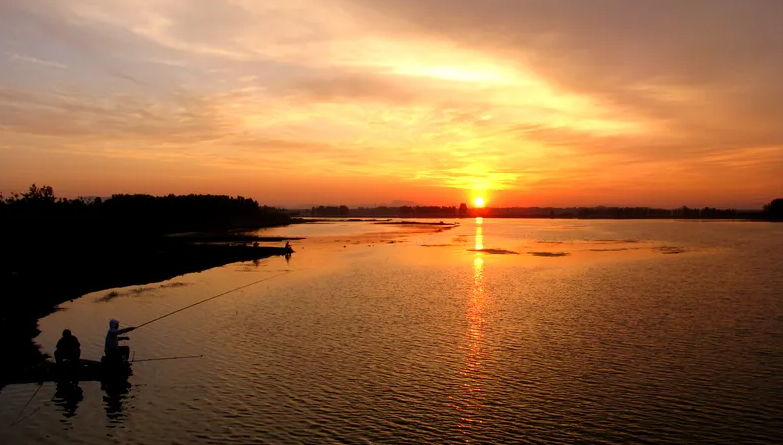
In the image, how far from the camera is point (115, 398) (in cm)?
2317

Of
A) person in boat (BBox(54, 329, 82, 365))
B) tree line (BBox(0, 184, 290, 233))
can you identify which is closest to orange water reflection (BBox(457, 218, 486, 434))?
person in boat (BBox(54, 329, 82, 365))

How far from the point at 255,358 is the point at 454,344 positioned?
39.8ft

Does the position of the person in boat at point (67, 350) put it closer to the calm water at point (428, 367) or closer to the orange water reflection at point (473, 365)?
the calm water at point (428, 367)

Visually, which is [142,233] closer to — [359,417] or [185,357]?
[185,357]

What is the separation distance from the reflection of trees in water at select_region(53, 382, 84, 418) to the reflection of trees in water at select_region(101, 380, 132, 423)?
3.40 feet

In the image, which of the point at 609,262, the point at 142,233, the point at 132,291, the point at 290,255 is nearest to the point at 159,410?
the point at 132,291

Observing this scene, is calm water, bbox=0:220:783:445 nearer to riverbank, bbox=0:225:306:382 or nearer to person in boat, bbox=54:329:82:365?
person in boat, bbox=54:329:82:365

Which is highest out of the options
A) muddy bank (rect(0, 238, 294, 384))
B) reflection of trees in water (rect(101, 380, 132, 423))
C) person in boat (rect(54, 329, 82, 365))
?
person in boat (rect(54, 329, 82, 365))

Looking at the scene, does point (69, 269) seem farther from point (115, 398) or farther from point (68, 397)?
point (115, 398)

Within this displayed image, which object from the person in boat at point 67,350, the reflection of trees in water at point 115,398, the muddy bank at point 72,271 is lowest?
the reflection of trees in water at point 115,398

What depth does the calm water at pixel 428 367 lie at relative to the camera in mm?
20312

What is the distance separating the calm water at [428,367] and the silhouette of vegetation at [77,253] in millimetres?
3184

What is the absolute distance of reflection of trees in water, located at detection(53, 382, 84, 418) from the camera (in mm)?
21703

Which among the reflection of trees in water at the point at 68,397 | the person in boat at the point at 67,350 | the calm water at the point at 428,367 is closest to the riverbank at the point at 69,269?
the calm water at the point at 428,367
